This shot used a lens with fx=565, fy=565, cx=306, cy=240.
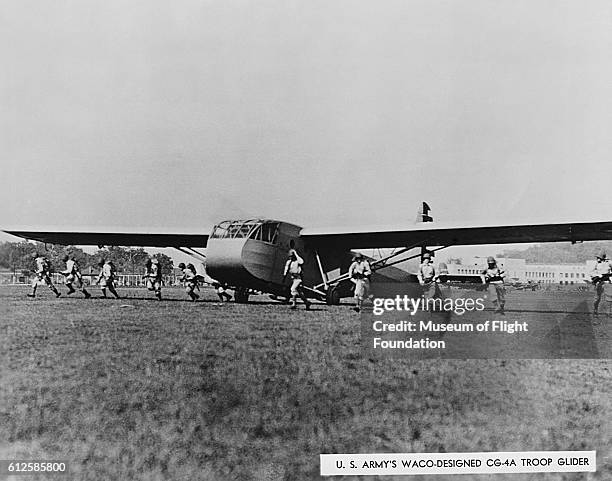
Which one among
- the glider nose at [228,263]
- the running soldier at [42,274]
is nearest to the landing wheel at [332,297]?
the glider nose at [228,263]

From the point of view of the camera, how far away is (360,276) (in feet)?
8.87

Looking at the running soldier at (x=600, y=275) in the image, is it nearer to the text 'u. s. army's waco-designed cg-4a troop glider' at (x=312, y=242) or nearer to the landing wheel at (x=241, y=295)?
the text 'u. s. army's waco-designed cg-4a troop glider' at (x=312, y=242)

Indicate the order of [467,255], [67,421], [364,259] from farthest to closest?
[364,259] → [467,255] → [67,421]

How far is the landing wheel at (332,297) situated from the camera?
8.29 ft

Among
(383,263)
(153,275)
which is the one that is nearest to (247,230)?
(153,275)

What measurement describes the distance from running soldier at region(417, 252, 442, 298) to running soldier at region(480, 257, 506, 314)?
186 mm

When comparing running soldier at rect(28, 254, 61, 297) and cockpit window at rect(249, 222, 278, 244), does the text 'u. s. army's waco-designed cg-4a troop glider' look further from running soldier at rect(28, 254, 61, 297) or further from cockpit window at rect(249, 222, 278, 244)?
running soldier at rect(28, 254, 61, 297)

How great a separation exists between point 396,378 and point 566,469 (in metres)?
0.68

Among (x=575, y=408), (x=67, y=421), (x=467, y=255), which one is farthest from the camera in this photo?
(x=467, y=255)

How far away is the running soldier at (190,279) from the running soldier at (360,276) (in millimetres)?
783

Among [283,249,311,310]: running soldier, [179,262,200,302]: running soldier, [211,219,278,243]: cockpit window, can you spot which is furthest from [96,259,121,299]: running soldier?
[283,249,311,310]: running soldier

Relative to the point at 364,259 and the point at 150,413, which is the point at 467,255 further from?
→ the point at 150,413

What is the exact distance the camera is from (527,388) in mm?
2105

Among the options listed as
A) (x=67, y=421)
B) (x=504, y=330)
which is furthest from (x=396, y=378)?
(x=67, y=421)
